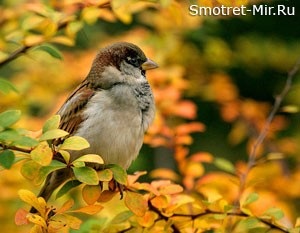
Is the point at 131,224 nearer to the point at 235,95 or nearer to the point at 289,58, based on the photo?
the point at 235,95

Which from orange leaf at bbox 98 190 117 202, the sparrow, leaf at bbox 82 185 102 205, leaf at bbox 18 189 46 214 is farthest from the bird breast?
leaf at bbox 18 189 46 214

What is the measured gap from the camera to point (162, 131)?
2389 mm

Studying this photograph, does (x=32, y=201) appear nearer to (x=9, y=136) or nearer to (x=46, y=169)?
(x=46, y=169)

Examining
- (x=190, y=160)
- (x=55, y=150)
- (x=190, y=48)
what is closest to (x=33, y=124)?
(x=190, y=160)

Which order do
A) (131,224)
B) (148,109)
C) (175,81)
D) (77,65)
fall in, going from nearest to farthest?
(131,224), (148,109), (175,81), (77,65)

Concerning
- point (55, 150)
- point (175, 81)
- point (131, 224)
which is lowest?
point (131, 224)

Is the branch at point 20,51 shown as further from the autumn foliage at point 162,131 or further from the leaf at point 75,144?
the leaf at point 75,144

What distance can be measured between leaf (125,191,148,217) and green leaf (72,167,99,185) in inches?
7.1

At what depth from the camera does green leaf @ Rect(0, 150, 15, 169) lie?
131cm

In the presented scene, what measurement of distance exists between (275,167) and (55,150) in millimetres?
1453

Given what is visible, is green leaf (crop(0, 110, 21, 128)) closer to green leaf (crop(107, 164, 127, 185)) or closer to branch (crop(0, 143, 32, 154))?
branch (crop(0, 143, 32, 154))

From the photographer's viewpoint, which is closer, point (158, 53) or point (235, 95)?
point (158, 53)

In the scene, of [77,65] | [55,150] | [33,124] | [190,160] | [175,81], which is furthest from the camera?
[77,65]

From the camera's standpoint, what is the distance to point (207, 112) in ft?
12.9
